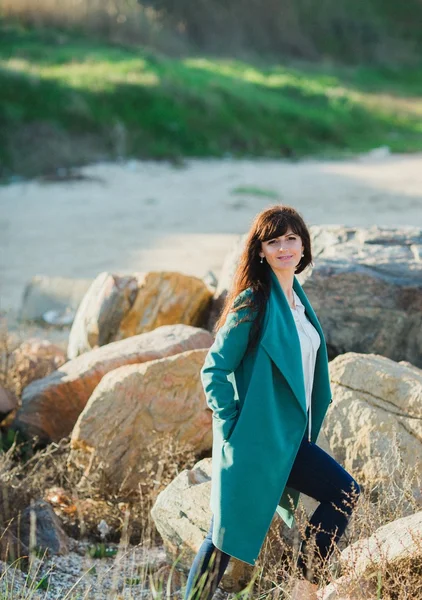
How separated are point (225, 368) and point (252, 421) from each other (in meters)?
0.18

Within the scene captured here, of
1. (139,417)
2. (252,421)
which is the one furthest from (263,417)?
(139,417)

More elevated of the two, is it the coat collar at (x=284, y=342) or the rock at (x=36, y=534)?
the coat collar at (x=284, y=342)

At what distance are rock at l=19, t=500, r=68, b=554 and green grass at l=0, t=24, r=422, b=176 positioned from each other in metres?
10.5

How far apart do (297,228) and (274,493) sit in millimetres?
851

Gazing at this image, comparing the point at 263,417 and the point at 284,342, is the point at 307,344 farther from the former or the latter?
the point at 263,417

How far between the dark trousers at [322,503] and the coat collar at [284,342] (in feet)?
0.71

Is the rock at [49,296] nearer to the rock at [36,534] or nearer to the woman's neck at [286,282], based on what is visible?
the rock at [36,534]

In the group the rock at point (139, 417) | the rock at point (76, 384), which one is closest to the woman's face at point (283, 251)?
the rock at point (139, 417)

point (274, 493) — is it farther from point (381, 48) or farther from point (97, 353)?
point (381, 48)

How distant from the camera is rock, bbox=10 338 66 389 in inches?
225

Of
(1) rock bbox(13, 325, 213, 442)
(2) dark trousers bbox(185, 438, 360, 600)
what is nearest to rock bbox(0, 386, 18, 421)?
(1) rock bbox(13, 325, 213, 442)

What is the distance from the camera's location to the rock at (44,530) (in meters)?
4.06

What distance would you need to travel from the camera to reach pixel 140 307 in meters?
5.97

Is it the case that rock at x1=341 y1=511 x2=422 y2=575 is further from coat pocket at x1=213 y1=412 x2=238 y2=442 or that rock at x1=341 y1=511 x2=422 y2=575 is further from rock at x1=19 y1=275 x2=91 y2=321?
rock at x1=19 y1=275 x2=91 y2=321
